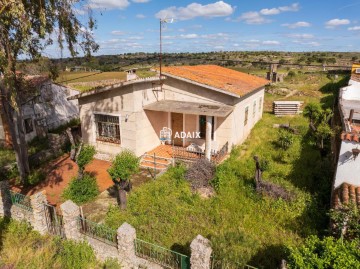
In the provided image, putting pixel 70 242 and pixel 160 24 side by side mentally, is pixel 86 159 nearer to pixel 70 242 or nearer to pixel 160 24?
pixel 70 242

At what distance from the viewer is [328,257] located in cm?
485

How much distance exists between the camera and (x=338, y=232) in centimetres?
717

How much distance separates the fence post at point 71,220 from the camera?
7.88 m

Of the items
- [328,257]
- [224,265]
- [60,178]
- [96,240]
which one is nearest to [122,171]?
[96,240]

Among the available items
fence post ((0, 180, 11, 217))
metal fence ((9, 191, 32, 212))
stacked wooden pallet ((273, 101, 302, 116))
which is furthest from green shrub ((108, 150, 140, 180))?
stacked wooden pallet ((273, 101, 302, 116))

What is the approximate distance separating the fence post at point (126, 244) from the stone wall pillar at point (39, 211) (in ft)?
12.0

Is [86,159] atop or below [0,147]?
atop

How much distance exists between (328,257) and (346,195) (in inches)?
156

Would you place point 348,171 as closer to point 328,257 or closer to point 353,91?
point 328,257

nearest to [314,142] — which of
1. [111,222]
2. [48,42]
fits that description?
[111,222]

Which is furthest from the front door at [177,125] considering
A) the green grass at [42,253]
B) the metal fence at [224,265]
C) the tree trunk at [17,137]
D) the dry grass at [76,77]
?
the metal fence at [224,265]

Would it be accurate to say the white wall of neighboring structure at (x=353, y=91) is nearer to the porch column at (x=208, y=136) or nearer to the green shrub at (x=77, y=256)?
the porch column at (x=208, y=136)

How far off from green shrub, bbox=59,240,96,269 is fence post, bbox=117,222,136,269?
1210mm

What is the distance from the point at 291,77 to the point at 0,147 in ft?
145
